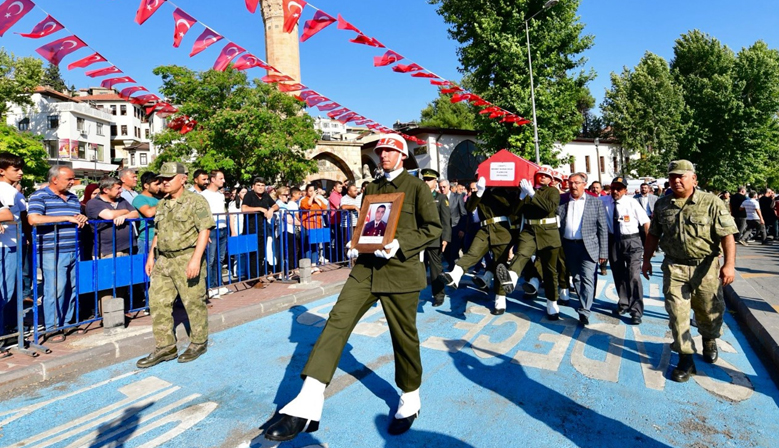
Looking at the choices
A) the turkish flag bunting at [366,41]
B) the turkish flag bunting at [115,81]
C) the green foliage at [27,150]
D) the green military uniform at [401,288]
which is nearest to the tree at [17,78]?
the green foliage at [27,150]

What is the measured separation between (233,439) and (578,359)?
125 inches

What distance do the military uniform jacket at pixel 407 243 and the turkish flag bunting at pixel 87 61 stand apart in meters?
8.30

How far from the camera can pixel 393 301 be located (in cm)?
301

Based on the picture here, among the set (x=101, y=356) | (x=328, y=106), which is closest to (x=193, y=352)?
(x=101, y=356)

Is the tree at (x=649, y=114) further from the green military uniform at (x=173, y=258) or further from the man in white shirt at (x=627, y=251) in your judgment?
the green military uniform at (x=173, y=258)

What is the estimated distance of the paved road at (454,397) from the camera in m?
2.81

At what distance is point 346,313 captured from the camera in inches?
116

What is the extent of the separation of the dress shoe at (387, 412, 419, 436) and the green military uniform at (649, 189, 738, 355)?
8.35ft

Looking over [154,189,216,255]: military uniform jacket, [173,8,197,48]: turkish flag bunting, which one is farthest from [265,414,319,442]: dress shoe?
[173,8,197,48]: turkish flag bunting

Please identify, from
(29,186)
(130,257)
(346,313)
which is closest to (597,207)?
(346,313)

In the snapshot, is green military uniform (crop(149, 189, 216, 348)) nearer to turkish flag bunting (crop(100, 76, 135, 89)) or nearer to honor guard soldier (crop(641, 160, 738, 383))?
honor guard soldier (crop(641, 160, 738, 383))

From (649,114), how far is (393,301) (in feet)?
117

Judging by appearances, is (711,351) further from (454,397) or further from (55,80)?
(55,80)

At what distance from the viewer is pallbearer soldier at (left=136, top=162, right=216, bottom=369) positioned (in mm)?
4176
